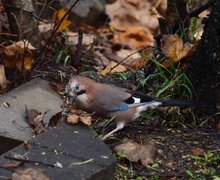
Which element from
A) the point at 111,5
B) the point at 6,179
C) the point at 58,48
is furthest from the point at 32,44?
the point at 111,5

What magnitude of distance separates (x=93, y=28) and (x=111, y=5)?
3.83 ft

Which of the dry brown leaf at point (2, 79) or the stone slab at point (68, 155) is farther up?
the stone slab at point (68, 155)

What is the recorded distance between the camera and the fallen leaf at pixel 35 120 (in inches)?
217

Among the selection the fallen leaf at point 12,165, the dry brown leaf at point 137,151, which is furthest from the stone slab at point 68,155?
the dry brown leaf at point 137,151

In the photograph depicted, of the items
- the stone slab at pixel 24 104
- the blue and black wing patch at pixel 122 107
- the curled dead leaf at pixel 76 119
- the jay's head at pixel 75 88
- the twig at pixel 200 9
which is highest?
the twig at pixel 200 9

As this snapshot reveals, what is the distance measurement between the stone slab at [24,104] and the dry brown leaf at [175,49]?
3.38 ft

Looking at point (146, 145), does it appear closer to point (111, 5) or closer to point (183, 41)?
point (183, 41)

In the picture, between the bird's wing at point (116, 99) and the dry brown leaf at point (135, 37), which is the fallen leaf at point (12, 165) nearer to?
the bird's wing at point (116, 99)

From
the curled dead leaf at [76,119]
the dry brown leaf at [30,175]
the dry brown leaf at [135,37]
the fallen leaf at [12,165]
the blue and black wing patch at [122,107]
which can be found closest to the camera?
the dry brown leaf at [30,175]

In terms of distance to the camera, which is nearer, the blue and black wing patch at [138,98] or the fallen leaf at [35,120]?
the fallen leaf at [35,120]

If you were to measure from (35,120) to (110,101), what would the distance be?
0.60m

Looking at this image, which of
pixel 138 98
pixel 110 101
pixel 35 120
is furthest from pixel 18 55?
pixel 138 98

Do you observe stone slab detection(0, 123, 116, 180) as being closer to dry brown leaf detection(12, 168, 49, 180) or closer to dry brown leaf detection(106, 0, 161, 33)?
dry brown leaf detection(12, 168, 49, 180)

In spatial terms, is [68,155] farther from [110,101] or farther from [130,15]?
[130,15]
